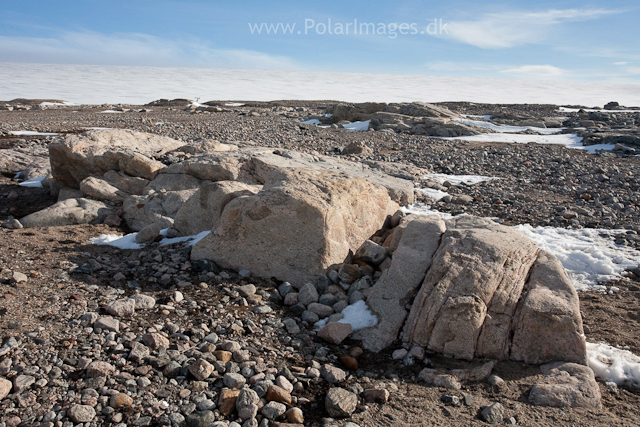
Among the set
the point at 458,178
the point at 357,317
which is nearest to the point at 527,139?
the point at 458,178

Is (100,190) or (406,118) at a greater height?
(406,118)

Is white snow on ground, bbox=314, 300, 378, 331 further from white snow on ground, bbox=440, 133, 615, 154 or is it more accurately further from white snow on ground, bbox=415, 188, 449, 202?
white snow on ground, bbox=440, 133, 615, 154

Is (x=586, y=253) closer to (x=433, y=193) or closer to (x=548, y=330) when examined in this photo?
(x=548, y=330)

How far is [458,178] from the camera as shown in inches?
467

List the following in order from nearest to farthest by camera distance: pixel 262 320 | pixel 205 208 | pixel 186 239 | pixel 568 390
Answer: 1. pixel 568 390
2. pixel 262 320
3. pixel 186 239
4. pixel 205 208

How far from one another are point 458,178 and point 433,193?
2.31 meters

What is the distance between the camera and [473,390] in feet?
11.0

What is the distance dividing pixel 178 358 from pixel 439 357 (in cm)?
221

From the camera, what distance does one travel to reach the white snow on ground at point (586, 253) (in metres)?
5.70

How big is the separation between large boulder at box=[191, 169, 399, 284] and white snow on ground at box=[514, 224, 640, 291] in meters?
3.22

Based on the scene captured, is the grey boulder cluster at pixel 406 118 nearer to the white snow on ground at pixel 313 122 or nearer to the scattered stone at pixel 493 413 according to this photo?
the white snow on ground at pixel 313 122

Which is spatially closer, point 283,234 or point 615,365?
point 615,365

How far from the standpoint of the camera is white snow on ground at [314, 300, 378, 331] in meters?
4.12

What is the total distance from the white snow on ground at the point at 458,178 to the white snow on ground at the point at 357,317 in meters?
7.70
